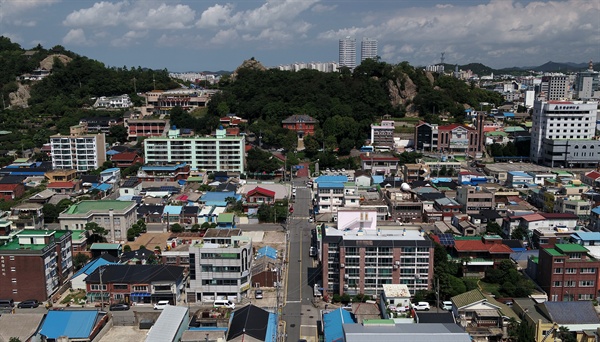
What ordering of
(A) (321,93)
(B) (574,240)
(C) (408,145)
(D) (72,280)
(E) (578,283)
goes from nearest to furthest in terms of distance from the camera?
1. (E) (578,283)
2. (D) (72,280)
3. (B) (574,240)
4. (C) (408,145)
5. (A) (321,93)

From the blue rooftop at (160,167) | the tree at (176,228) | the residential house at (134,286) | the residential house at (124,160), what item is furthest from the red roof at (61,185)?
the residential house at (134,286)

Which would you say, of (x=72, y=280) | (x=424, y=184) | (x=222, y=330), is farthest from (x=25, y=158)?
(x=222, y=330)

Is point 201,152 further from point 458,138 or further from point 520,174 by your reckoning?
point 520,174

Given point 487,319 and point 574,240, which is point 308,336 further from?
point 574,240

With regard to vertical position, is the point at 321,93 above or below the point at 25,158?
above

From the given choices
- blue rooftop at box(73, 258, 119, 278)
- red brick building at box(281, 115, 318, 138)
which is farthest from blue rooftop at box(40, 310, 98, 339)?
red brick building at box(281, 115, 318, 138)

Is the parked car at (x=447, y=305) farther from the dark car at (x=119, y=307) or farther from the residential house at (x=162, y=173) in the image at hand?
the residential house at (x=162, y=173)

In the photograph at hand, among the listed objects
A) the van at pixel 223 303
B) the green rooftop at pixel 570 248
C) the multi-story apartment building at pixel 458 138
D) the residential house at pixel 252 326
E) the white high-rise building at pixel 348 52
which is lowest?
the van at pixel 223 303
